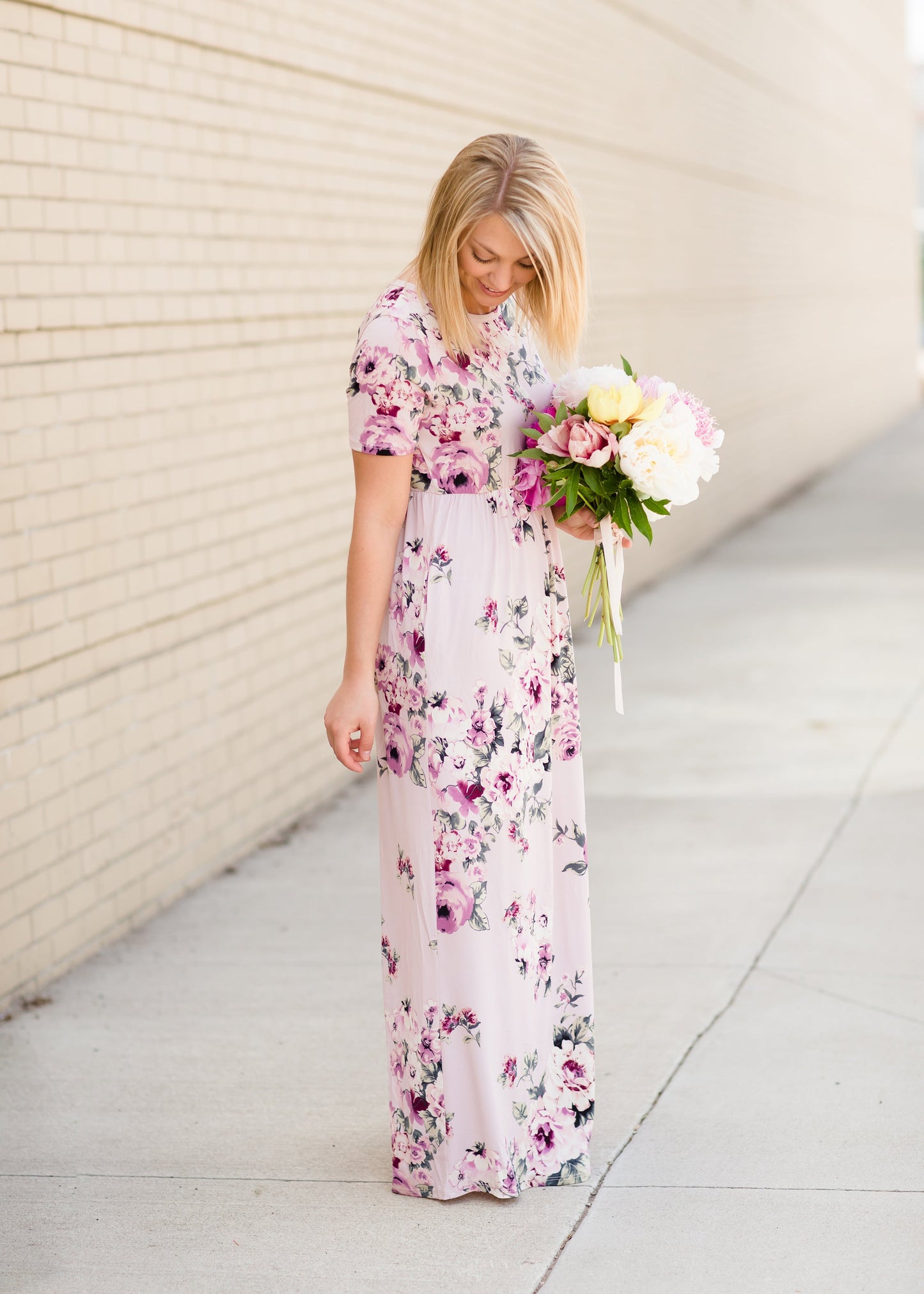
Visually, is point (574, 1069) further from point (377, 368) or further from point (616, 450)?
point (377, 368)

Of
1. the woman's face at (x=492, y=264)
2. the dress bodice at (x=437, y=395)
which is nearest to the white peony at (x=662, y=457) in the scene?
the dress bodice at (x=437, y=395)

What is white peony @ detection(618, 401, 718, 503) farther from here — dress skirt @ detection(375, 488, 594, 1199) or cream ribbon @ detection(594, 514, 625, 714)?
dress skirt @ detection(375, 488, 594, 1199)

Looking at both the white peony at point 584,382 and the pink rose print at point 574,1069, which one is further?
the pink rose print at point 574,1069

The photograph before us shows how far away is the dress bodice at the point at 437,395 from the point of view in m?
3.35

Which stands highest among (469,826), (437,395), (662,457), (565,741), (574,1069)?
(437,395)

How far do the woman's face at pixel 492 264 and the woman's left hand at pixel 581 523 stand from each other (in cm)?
43

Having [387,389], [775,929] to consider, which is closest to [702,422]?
[387,389]

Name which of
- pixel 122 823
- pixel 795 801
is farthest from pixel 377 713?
pixel 795 801

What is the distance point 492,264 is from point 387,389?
0.98 ft

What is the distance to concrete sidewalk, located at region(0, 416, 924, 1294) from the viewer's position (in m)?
3.41

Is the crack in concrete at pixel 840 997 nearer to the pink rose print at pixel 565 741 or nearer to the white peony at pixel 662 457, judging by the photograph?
the pink rose print at pixel 565 741

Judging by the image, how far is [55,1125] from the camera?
4094 mm

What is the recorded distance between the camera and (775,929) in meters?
5.32

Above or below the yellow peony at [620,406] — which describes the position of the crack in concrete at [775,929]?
below
